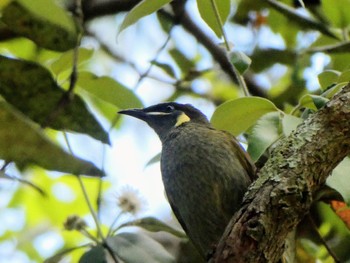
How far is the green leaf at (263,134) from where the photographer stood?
8.32 feet

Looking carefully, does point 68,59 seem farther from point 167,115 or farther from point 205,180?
point 167,115

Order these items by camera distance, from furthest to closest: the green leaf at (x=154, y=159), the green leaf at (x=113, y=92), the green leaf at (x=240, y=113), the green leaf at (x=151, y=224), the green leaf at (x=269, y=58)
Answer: the green leaf at (x=269, y=58)
the green leaf at (x=154, y=159)
the green leaf at (x=151, y=224)
the green leaf at (x=113, y=92)
the green leaf at (x=240, y=113)

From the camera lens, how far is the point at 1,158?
6.74 feet

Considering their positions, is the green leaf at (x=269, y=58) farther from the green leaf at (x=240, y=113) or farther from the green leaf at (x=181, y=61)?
the green leaf at (x=240, y=113)

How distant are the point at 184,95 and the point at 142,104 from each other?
142cm

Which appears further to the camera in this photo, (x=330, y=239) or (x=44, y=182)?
(x=44, y=182)

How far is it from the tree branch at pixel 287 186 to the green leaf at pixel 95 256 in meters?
0.71

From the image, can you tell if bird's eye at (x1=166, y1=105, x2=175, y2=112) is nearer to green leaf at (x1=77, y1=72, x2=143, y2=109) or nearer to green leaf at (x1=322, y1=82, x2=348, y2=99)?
green leaf at (x1=77, y1=72, x2=143, y2=109)

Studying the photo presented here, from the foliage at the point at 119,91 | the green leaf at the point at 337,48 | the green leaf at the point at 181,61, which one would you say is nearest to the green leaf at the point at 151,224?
the foliage at the point at 119,91

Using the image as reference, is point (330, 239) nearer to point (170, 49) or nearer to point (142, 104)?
point (142, 104)

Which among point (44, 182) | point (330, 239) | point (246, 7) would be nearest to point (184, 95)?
point (246, 7)

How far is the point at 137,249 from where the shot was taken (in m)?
2.90

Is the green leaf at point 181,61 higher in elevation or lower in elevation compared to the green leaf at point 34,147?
lower

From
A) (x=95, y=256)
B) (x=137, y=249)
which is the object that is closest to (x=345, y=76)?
(x=137, y=249)
